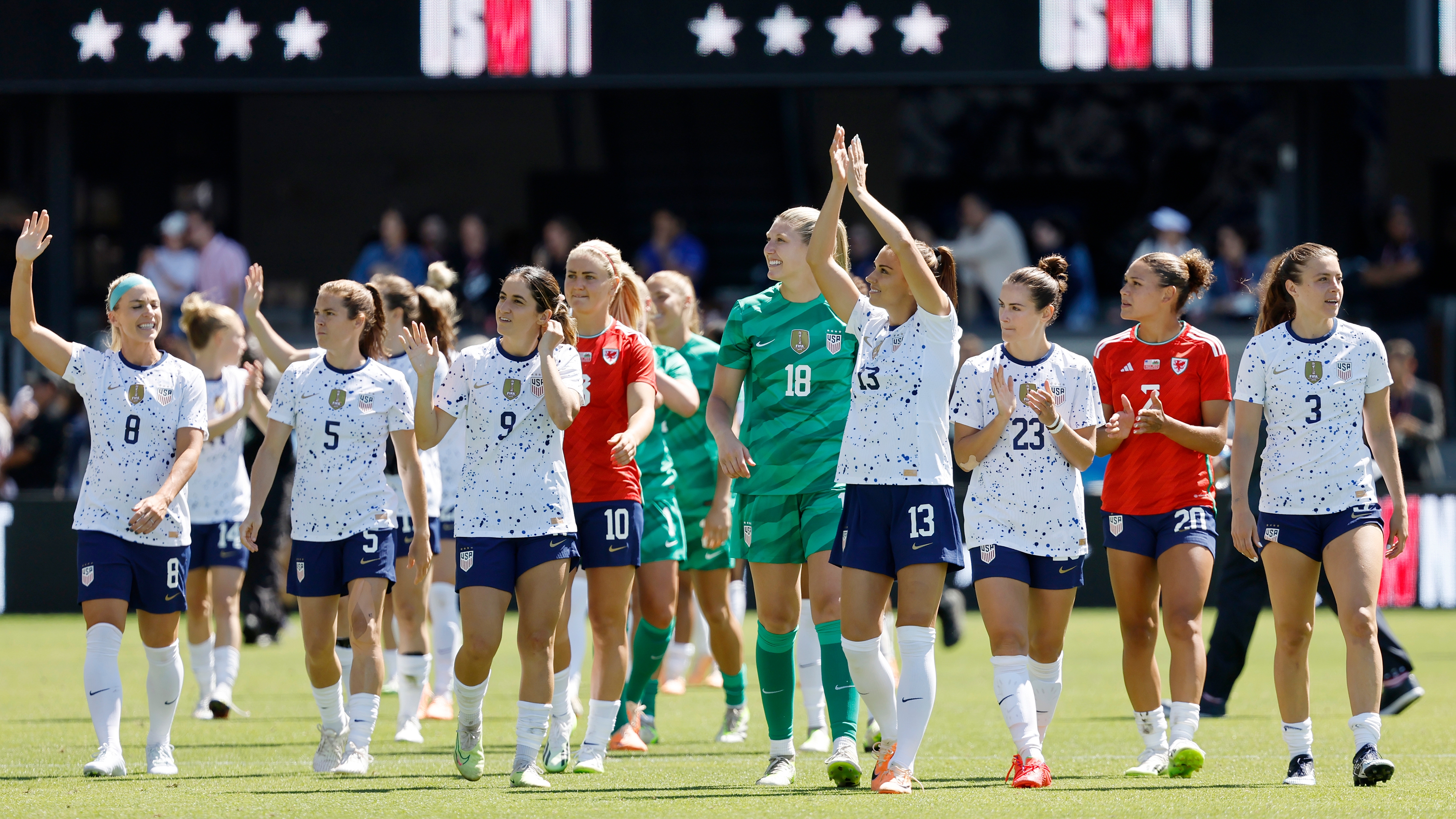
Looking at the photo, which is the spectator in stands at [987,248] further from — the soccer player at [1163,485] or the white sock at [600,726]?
the white sock at [600,726]

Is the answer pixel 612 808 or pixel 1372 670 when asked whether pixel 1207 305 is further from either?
pixel 612 808

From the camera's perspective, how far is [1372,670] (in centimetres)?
679

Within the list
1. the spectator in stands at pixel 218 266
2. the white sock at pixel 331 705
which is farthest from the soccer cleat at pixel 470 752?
the spectator in stands at pixel 218 266

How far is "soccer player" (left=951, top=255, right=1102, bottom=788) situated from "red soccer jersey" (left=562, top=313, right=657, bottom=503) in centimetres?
128

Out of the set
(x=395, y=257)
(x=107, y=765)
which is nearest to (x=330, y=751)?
(x=107, y=765)

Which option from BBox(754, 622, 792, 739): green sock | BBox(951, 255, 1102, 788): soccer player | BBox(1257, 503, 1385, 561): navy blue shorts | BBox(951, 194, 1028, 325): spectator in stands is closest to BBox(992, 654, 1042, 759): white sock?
BBox(951, 255, 1102, 788): soccer player

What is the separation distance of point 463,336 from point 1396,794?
1271cm

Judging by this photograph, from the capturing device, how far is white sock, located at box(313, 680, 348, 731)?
7.23m

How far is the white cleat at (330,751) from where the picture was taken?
7312mm

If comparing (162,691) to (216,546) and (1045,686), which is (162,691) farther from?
(1045,686)

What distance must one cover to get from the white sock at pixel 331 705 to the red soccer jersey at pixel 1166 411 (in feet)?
10.0

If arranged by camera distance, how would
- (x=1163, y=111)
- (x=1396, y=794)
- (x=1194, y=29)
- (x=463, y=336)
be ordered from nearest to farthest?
(x=1396, y=794), (x=1194, y=29), (x=463, y=336), (x=1163, y=111)

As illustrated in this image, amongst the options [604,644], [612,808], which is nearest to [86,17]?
A: [604,644]

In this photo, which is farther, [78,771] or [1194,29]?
[1194,29]
